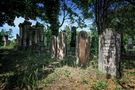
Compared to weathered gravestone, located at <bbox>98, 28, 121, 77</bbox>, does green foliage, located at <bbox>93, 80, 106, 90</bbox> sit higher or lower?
lower

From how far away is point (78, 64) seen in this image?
13.5 m

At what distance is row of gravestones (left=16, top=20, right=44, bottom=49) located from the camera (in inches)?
868

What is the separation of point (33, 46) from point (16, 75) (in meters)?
8.86

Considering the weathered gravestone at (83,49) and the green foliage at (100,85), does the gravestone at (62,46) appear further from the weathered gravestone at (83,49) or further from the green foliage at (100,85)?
the green foliage at (100,85)

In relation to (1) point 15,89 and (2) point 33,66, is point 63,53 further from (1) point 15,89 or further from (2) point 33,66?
(1) point 15,89

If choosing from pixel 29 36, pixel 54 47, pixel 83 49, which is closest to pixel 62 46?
pixel 54 47

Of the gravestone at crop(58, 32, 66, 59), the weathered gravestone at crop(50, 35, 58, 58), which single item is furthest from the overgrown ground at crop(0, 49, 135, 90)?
the weathered gravestone at crop(50, 35, 58, 58)

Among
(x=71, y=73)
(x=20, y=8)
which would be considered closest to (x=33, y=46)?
(x=20, y=8)

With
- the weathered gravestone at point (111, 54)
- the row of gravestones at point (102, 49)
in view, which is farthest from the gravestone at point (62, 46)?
the weathered gravestone at point (111, 54)

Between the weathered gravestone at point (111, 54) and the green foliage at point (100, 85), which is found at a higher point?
the weathered gravestone at point (111, 54)

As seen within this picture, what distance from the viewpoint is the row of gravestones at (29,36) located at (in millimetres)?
22047

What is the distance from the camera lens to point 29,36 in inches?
898

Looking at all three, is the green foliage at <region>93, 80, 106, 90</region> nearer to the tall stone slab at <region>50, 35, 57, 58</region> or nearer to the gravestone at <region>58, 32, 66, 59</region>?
the gravestone at <region>58, 32, 66, 59</region>

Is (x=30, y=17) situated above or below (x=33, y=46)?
above
